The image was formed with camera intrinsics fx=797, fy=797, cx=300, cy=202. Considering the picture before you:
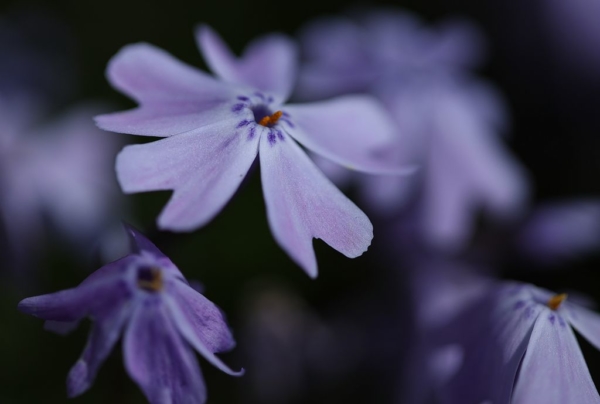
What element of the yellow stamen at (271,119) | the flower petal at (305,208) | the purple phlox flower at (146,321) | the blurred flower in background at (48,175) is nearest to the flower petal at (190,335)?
the purple phlox flower at (146,321)

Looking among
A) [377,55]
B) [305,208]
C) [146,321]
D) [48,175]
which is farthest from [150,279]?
[377,55]

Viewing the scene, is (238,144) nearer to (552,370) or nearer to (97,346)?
(97,346)

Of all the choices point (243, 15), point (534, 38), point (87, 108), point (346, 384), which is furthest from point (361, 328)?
point (534, 38)

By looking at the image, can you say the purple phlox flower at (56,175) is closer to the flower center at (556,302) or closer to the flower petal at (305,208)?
the flower petal at (305,208)

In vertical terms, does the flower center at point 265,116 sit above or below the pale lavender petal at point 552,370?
above

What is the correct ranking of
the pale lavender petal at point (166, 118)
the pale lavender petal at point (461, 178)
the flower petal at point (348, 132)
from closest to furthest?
the pale lavender petal at point (166, 118) < the flower petal at point (348, 132) < the pale lavender petal at point (461, 178)

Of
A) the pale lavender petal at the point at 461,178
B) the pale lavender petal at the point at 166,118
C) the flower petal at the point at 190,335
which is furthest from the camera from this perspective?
the pale lavender petal at the point at 461,178

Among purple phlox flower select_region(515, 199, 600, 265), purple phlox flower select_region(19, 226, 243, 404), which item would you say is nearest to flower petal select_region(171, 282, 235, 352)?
purple phlox flower select_region(19, 226, 243, 404)
